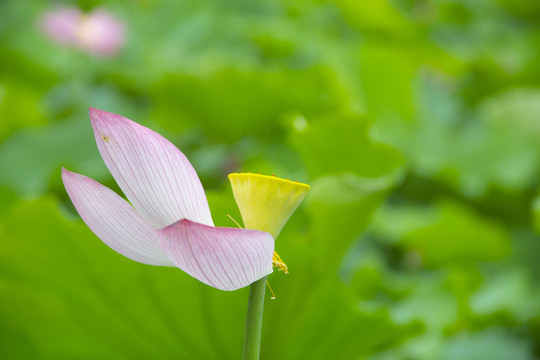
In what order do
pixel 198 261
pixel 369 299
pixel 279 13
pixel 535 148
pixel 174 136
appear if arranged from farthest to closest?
1. pixel 279 13
2. pixel 535 148
3. pixel 174 136
4. pixel 369 299
5. pixel 198 261

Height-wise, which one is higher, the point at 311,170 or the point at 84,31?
the point at 84,31

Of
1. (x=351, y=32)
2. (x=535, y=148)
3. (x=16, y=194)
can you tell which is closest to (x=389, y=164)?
(x=16, y=194)

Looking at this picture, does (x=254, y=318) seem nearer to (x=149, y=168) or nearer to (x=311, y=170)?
(x=149, y=168)

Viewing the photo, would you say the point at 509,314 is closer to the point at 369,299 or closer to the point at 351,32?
the point at 369,299

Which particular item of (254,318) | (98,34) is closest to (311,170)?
(254,318)

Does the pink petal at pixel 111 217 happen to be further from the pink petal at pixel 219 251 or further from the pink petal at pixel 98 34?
the pink petal at pixel 98 34

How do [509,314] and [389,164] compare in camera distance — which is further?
[509,314]
